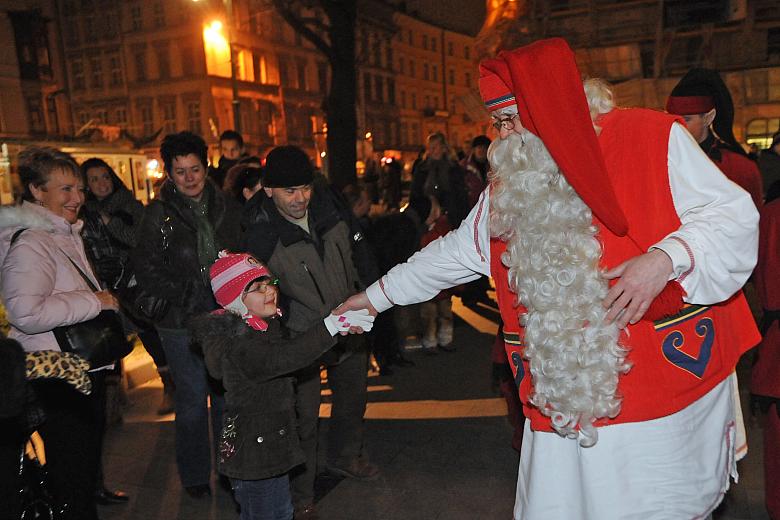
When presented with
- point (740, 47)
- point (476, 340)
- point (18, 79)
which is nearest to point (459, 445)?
point (476, 340)

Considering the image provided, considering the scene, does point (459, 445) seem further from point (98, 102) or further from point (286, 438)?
point (98, 102)

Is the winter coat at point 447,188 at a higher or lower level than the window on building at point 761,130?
lower

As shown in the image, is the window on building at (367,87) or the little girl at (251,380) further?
the window on building at (367,87)

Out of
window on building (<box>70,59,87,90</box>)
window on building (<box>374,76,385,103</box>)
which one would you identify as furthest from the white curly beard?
window on building (<box>374,76,385,103</box>)

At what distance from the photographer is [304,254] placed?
383 centimetres

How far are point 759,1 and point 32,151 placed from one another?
21.0 metres

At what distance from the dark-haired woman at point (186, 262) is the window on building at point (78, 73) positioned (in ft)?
172

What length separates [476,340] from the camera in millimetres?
7746

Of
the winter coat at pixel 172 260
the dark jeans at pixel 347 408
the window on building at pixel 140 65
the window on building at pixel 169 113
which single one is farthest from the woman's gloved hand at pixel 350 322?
the window on building at pixel 140 65

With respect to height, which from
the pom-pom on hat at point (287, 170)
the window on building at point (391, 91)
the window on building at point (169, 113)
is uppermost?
the window on building at point (391, 91)

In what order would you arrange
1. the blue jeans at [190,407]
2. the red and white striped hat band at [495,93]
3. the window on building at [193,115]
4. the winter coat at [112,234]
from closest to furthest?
the red and white striped hat band at [495,93], the blue jeans at [190,407], the winter coat at [112,234], the window on building at [193,115]

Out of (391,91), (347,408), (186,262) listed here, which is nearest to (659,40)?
(347,408)

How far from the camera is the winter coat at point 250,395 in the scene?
292cm

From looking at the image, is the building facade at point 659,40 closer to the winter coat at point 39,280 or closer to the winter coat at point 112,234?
the winter coat at point 112,234
